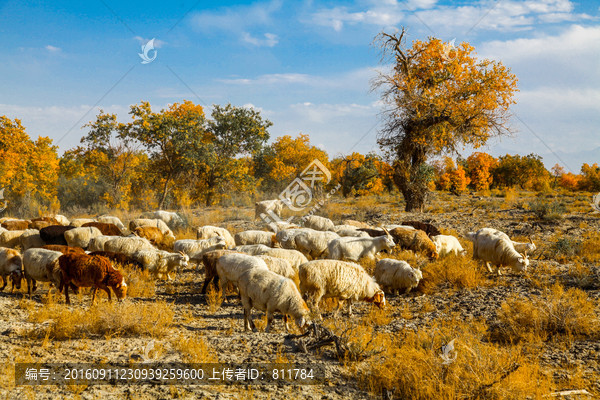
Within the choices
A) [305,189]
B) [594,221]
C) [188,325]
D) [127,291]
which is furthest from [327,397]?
[305,189]

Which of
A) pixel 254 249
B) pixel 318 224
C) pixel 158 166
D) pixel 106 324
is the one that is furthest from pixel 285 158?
pixel 106 324

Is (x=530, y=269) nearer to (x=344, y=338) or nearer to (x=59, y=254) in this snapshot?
(x=344, y=338)

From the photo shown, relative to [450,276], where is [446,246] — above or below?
above

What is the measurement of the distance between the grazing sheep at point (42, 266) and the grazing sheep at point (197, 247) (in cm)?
360

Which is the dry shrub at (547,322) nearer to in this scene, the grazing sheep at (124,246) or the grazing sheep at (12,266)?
the grazing sheep at (124,246)

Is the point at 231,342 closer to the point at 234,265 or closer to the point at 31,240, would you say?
the point at 234,265

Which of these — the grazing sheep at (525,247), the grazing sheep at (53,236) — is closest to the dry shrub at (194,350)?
the grazing sheep at (525,247)

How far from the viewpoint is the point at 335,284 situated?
8359 millimetres

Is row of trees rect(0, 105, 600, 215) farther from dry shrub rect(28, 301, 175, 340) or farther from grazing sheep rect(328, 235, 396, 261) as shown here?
dry shrub rect(28, 301, 175, 340)

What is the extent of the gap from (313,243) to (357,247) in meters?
1.50

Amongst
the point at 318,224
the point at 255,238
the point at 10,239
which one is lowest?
the point at 10,239

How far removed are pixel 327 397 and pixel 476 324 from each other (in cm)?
371

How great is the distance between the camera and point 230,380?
516 cm

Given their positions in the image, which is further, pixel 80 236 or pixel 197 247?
pixel 80 236
